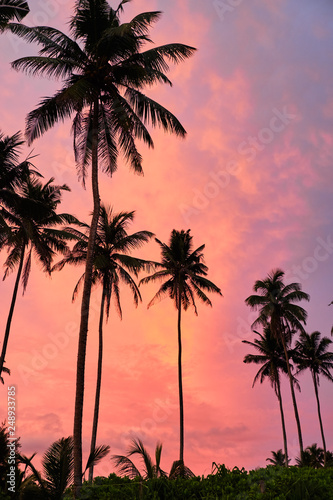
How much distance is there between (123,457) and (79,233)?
20.1 meters

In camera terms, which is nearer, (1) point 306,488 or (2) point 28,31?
(1) point 306,488

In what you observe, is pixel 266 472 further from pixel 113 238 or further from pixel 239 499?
pixel 113 238

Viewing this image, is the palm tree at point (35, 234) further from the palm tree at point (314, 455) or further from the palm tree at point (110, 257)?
the palm tree at point (314, 455)

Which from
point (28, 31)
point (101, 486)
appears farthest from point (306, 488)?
point (28, 31)

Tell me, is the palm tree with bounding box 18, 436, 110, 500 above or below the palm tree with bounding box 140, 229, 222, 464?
below

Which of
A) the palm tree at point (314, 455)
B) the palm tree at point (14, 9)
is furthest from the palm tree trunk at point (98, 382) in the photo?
the palm tree at point (314, 455)

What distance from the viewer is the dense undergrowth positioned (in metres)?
8.84

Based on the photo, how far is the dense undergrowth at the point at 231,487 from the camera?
29.0 feet

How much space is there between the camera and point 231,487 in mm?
9719

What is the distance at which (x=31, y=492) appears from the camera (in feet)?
Answer: 40.3

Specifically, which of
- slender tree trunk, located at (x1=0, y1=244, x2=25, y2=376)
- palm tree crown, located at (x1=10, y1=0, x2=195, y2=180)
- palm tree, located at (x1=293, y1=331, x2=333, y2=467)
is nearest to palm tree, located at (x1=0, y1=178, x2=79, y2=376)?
slender tree trunk, located at (x1=0, y1=244, x2=25, y2=376)

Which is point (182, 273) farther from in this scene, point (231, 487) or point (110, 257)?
point (231, 487)

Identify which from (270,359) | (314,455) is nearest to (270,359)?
(270,359)

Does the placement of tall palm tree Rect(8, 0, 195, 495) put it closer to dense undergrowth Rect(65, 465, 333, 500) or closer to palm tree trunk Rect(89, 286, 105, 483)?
dense undergrowth Rect(65, 465, 333, 500)
